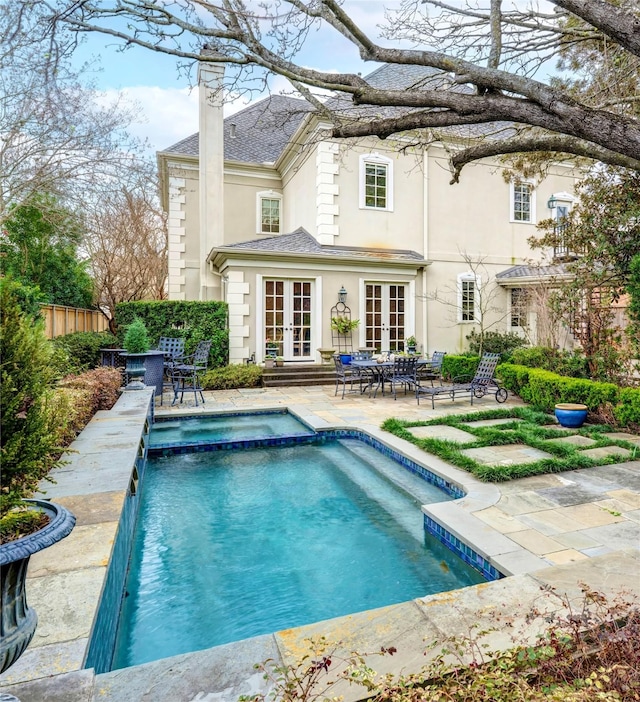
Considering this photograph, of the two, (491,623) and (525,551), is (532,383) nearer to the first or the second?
(525,551)

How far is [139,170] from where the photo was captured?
11.6 m

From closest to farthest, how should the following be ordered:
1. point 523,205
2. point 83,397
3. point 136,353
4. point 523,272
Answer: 1. point 83,397
2. point 136,353
3. point 523,272
4. point 523,205

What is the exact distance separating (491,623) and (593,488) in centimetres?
302

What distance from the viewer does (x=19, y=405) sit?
1.86 metres

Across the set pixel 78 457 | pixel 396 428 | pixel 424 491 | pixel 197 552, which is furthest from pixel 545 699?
pixel 396 428

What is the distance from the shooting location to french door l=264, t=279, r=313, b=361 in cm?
1259

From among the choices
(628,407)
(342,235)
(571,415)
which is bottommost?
(571,415)

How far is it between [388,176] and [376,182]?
427mm

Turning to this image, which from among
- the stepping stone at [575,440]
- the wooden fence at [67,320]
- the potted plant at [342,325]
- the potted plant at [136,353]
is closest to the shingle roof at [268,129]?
the potted plant at [342,325]

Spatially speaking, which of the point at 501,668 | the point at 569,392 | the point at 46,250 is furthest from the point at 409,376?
the point at 46,250

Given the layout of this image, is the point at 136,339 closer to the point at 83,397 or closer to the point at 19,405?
the point at 83,397

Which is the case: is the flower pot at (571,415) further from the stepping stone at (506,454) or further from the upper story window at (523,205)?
the upper story window at (523,205)

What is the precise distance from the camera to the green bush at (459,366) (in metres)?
11.3

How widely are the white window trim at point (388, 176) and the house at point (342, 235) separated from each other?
33mm
